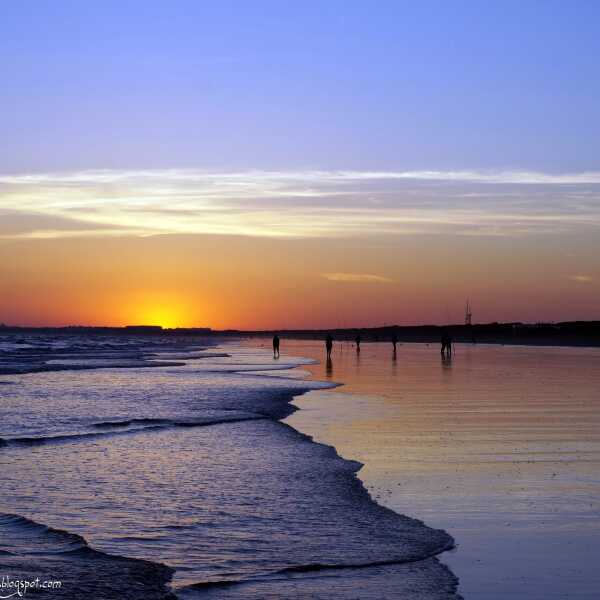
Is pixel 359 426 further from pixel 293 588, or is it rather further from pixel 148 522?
pixel 293 588

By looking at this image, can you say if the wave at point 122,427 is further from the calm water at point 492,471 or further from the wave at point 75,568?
the wave at point 75,568

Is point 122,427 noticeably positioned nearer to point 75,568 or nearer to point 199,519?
point 199,519

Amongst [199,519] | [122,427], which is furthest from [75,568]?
[122,427]

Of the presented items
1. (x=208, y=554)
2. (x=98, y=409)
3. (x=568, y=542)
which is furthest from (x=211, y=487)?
(x=98, y=409)

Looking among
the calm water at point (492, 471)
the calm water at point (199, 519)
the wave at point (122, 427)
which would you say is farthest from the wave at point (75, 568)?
the wave at point (122, 427)

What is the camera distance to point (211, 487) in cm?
1205

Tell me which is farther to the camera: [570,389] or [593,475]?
[570,389]

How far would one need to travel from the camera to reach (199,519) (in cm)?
1015

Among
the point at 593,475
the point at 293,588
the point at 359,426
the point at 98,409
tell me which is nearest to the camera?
the point at 293,588

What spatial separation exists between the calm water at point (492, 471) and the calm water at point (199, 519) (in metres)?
0.46

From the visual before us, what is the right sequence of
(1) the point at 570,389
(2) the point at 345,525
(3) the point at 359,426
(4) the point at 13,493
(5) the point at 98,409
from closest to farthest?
(2) the point at 345,525
(4) the point at 13,493
(3) the point at 359,426
(5) the point at 98,409
(1) the point at 570,389

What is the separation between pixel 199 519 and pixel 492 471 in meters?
4.98

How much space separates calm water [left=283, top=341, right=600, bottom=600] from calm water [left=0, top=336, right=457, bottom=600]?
1.51 feet

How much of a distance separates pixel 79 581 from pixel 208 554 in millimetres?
1415
